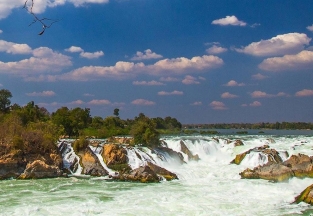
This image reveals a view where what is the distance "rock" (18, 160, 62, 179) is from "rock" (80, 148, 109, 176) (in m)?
2.38

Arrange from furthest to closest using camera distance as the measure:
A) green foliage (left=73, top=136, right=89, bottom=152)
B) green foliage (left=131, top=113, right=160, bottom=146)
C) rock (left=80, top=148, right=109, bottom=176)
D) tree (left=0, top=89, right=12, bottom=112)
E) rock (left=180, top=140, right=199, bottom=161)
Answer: tree (left=0, top=89, right=12, bottom=112) → rock (left=180, top=140, right=199, bottom=161) → green foliage (left=131, top=113, right=160, bottom=146) → green foliage (left=73, top=136, right=89, bottom=152) → rock (left=80, top=148, right=109, bottom=176)

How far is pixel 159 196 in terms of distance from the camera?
20.0 metres

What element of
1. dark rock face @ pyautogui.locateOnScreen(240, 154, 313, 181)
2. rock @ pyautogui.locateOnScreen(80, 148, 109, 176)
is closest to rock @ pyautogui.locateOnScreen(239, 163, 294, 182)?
dark rock face @ pyautogui.locateOnScreen(240, 154, 313, 181)

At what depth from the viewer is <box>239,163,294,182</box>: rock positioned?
25172 millimetres

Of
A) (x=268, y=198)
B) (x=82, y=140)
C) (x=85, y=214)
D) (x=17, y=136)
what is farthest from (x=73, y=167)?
(x=268, y=198)

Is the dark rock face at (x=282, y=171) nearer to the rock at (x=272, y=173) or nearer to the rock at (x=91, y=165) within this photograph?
the rock at (x=272, y=173)

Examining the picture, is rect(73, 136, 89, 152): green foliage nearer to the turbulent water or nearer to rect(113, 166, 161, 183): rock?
the turbulent water

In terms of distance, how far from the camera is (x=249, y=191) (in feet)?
71.8

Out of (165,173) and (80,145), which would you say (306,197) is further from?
(80,145)

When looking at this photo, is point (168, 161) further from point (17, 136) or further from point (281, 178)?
point (17, 136)

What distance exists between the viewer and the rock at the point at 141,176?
2505cm

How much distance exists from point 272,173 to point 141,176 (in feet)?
30.1

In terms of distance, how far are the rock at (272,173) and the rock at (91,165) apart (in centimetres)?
1069

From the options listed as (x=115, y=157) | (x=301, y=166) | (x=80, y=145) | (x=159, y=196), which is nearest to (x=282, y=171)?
(x=301, y=166)
